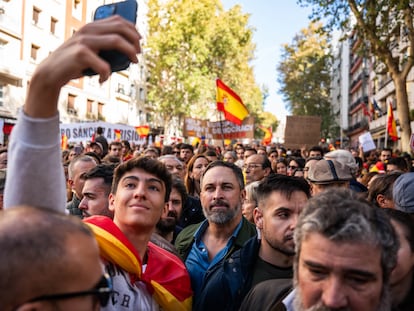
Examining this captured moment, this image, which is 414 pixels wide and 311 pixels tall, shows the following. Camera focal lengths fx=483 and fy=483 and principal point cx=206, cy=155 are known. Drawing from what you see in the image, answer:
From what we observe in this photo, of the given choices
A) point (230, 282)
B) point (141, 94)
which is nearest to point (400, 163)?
point (230, 282)

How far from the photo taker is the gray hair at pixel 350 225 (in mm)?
1961

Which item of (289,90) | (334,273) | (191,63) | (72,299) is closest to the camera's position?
(72,299)

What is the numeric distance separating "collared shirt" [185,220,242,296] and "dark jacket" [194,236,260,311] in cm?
9

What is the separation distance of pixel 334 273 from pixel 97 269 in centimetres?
96

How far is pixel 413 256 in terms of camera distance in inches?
94.3

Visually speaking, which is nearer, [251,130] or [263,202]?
[263,202]

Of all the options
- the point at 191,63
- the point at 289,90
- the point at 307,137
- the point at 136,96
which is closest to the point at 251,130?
the point at 307,137

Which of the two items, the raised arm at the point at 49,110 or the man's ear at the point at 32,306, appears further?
the raised arm at the point at 49,110

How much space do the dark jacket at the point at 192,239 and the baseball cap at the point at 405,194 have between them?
3.68 ft

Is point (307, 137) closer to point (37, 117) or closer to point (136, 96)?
point (37, 117)

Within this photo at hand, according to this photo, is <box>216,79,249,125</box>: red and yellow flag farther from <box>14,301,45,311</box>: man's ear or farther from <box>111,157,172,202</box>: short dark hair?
<box>14,301,45,311</box>: man's ear

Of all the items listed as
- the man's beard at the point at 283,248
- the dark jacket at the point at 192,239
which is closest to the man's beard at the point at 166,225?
the dark jacket at the point at 192,239

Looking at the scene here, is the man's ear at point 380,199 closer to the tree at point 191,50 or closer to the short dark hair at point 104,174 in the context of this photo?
the short dark hair at point 104,174

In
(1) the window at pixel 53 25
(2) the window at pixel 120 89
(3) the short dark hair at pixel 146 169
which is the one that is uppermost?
(1) the window at pixel 53 25
